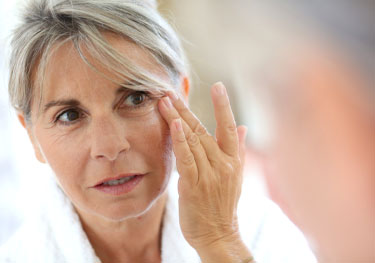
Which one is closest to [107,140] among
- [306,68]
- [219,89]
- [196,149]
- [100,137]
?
[100,137]

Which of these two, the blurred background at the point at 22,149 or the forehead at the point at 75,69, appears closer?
the forehead at the point at 75,69

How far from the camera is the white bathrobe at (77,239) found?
1.46 m

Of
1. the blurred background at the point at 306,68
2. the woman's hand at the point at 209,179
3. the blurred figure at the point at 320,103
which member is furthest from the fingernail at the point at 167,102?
the blurred figure at the point at 320,103

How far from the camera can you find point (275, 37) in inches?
28.7

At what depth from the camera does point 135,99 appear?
53.3 inches

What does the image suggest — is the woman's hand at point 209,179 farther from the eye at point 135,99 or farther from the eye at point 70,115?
the eye at point 70,115

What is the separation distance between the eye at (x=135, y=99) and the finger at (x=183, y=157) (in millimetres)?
150

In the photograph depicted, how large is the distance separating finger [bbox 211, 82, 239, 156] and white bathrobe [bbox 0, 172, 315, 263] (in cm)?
41

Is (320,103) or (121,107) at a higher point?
(320,103)

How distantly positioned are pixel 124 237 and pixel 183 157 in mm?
437

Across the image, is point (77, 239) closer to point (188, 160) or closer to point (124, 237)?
point (124, 237)

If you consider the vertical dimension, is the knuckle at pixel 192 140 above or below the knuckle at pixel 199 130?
below

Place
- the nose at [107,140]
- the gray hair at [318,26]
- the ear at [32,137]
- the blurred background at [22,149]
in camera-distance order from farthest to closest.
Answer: the blurred background at [22,149]
the ear at [32,137]
the nose at [107,140]
the gray hair at [318,26]

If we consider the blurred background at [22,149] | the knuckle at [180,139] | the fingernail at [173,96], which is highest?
the fingernail at [173,96]
